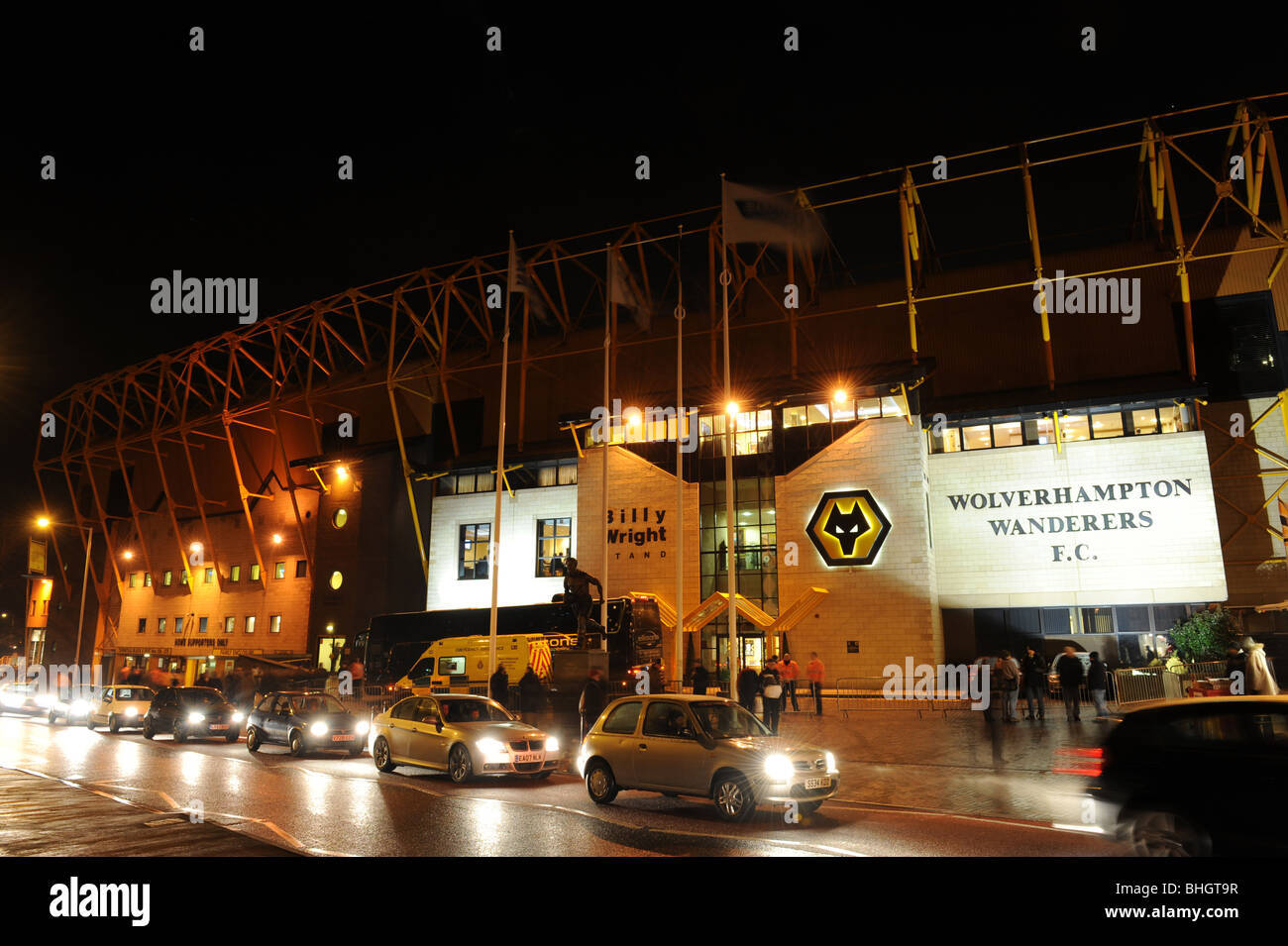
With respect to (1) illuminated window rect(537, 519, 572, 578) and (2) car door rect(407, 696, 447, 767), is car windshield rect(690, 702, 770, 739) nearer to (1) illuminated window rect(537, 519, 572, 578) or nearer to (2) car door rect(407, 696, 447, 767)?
(2) car door rect(407, 696, 447, 767)

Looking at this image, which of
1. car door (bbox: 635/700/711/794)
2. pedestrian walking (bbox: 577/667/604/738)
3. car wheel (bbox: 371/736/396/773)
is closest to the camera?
car door (bbox: 635/700/711/794)

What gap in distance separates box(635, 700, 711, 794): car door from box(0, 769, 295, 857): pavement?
15.3 ft

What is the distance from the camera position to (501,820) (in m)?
9.52

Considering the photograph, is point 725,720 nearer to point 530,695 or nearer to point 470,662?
point 530,695

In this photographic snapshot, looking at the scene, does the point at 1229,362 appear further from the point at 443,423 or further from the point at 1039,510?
the point at 443,423

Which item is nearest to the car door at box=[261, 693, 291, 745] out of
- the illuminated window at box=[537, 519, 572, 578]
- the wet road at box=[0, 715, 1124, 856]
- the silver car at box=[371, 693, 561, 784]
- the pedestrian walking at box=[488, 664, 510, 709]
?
the wet road at box=[0, 715, 1124, 856]

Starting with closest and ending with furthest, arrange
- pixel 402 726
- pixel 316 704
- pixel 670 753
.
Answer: pixel 670 753
pixel 402 726
pixel 316 704

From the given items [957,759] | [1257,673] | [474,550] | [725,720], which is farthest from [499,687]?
[474,550]

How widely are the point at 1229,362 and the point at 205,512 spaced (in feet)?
170

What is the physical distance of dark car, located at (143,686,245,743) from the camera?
20.6 metres

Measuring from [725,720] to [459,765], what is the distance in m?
4.83
